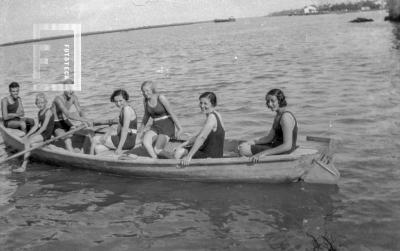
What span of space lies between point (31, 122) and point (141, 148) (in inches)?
175

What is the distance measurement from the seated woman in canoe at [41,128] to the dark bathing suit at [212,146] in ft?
13.1

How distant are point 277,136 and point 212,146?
1264 mm

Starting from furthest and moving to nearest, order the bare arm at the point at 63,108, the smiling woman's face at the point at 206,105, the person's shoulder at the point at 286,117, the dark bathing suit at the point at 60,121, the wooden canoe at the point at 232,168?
the dark bathing suit at the point at 60,121 → the bare arm at the point at 63,108 → the wooden canoe at the point at 232,168 → the smiling woman's face at the point at 206,105 → the person's shoulder at the point at 286,117

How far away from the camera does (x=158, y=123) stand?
9211 millimetres

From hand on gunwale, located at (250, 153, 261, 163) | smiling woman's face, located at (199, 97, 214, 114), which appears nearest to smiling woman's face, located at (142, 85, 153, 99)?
smiling woman's face, located at (199, 97, 214, 114)

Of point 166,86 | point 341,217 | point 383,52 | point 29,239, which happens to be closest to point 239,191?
point 341,217

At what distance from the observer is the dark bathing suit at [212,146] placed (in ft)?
26.6

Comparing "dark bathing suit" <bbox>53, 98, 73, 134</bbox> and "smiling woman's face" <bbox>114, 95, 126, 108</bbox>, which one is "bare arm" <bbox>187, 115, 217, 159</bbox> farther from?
A: "dark bathing suit" <bbox>53, 98, 73, 134</bbox>

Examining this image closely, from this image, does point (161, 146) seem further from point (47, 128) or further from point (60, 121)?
point (47, 128)

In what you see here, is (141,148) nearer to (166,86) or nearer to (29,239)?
(29,239)

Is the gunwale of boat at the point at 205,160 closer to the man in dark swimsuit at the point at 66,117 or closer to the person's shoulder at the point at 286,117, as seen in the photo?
the man in dark swimsuit at the point at 66,117

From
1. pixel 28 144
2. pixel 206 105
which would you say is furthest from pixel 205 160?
pixel 28 144

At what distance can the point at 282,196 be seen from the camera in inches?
305

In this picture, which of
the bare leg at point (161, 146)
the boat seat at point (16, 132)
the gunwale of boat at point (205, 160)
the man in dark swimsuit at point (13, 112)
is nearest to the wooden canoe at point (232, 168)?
the gunwale of boat at point (205, 160)
